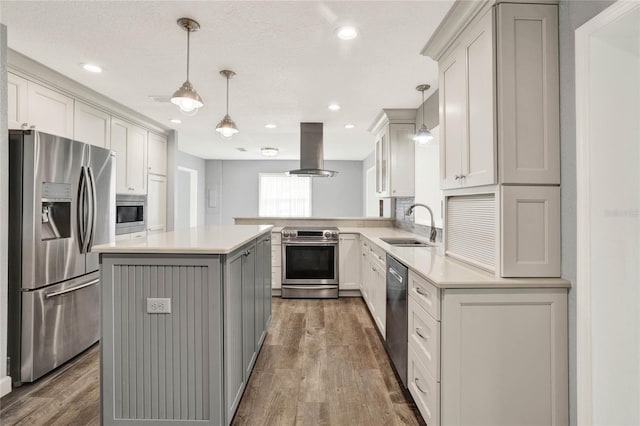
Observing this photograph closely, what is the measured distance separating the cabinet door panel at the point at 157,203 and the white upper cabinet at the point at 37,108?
5.20 ft

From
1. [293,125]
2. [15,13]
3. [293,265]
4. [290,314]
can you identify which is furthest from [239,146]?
[15,13]

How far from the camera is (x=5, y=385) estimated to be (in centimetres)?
220

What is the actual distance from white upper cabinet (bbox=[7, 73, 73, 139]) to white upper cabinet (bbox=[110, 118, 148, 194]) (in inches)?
28.8

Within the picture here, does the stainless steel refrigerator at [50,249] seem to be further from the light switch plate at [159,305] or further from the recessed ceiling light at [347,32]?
the recessed ceiling light at [347,32]

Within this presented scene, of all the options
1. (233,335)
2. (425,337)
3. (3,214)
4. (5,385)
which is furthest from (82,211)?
(425,337)

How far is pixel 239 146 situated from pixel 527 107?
5.62m

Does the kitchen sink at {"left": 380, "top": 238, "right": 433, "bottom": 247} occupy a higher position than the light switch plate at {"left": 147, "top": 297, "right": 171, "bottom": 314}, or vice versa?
the kitchen sink at {"left": 380, "top": 238, "right": 433, "bottom": 247}

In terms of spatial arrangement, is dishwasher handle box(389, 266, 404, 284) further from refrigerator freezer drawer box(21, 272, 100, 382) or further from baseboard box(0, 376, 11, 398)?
baseboard box(0, 376, 11, 398)

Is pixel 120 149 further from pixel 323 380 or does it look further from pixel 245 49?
pixel 323 380

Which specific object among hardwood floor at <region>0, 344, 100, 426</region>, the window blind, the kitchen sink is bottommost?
hardwood floor at <region>0, 344, 100, 426</region>

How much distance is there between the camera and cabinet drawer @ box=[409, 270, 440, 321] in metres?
1.68

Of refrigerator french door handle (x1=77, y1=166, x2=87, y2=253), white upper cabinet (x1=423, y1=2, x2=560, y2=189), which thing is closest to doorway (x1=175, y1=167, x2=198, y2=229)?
refrigerator french door handle (x1=77, y1=166, x2=87, y2=253)

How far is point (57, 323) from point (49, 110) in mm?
1853
